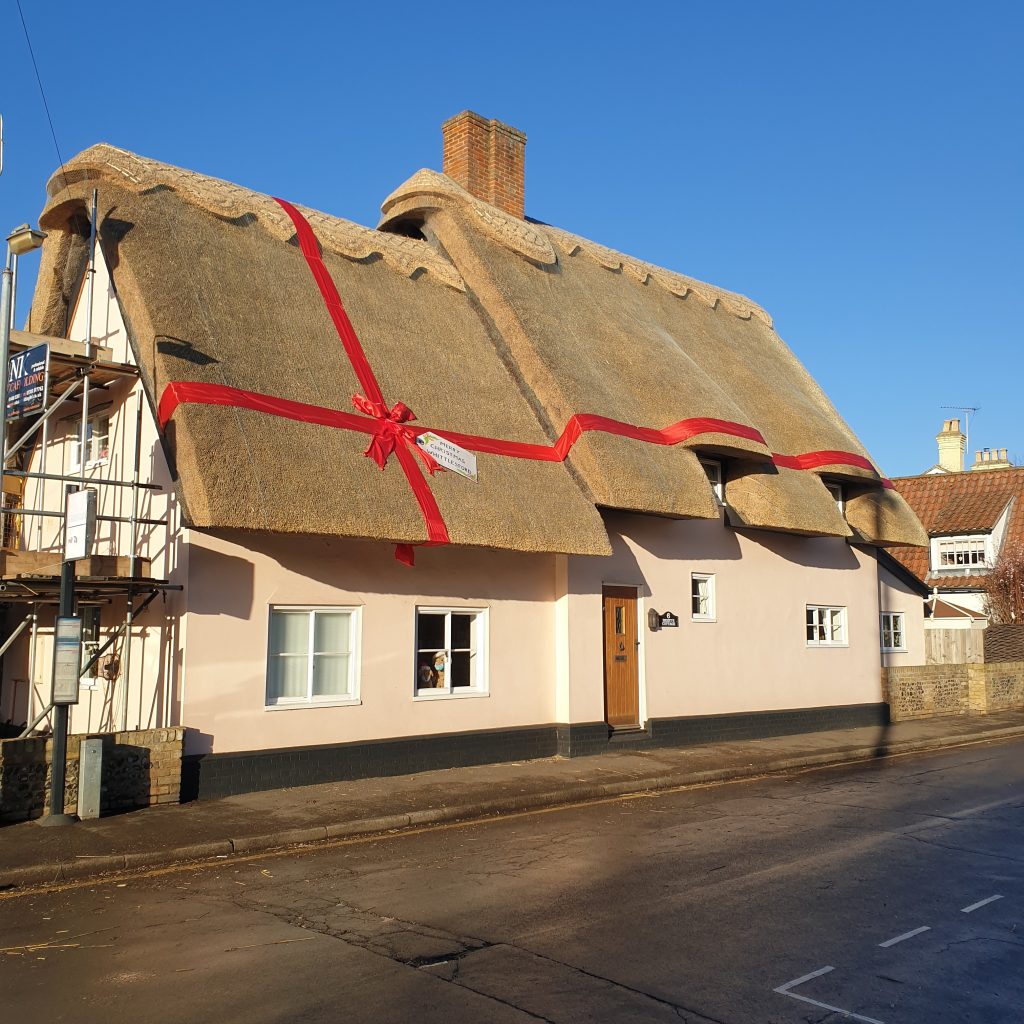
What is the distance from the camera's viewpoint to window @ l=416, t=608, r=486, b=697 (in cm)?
1386

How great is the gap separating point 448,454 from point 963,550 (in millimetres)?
28885

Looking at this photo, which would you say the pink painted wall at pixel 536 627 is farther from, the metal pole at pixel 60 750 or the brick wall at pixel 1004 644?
the brick wall at pixel 1004 644

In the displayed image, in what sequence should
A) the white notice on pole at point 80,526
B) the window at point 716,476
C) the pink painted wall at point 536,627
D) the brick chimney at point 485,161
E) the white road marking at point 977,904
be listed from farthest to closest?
the brick chimney at point 485,161, the window at point 716,476, the pink painted wall at point 536,627, the white notice on pole at point 80,526, the white road marking at point 977,904

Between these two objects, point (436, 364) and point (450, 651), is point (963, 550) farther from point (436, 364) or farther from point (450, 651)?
point (450, 651)

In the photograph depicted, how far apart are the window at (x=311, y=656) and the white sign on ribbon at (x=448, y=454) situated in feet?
7.53

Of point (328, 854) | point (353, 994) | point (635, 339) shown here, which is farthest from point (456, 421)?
point (353, 994)

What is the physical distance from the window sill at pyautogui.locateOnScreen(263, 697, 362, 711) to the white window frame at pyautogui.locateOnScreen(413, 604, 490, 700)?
3.33 ft

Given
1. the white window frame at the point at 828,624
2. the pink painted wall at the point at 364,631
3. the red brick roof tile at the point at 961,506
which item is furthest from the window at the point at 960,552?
the pink painted wall at the point at 364,631

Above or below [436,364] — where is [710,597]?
below

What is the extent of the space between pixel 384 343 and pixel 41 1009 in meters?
10.4

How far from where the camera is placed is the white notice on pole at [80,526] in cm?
981

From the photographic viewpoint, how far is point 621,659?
16.3 metres

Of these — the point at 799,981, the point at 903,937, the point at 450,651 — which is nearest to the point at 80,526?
the point at 450,651

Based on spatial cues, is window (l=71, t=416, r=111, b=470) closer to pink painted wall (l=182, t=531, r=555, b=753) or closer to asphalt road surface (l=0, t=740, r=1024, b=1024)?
pink painted wall (l=182, t=531, r=555, b=753)
